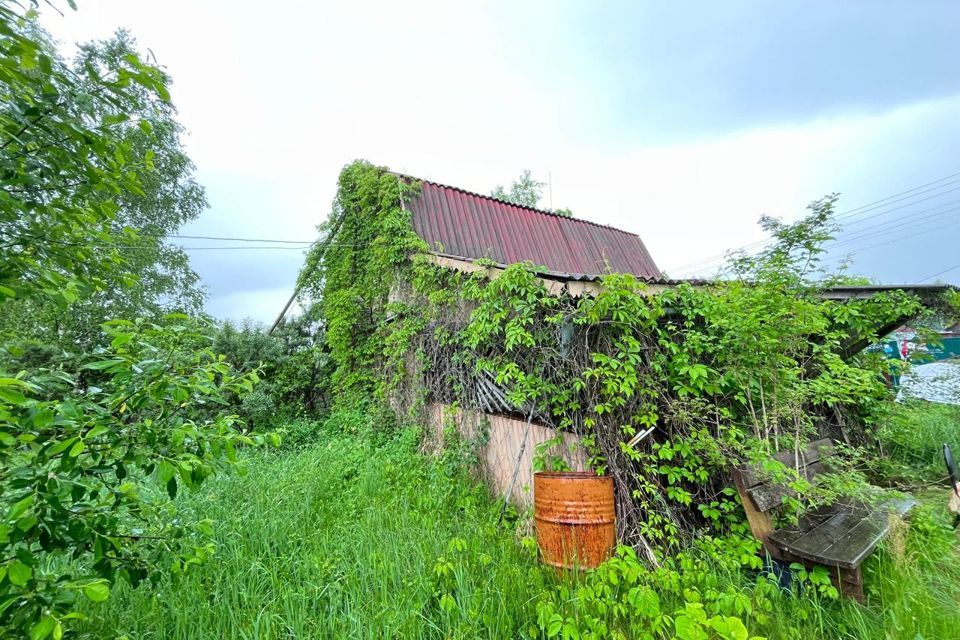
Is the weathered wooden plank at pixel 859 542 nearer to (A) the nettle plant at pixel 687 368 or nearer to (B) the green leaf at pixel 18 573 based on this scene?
(A) the nettle plant at pixel 687 368

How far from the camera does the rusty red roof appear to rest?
743cm

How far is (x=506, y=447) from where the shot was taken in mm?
4121

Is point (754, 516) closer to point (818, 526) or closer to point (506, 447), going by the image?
point (818, 526)

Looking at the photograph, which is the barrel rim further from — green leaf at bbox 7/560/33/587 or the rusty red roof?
the rusty red roof

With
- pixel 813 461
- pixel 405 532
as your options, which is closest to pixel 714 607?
pixel 813 461

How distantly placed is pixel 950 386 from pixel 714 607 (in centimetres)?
553

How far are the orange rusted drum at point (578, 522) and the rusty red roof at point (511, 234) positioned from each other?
13.8 feet

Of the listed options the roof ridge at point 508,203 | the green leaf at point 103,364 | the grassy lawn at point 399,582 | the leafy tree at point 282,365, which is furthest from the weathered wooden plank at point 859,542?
the leafy tree at point 282,365

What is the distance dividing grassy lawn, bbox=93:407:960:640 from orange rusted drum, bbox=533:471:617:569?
0.19 metres

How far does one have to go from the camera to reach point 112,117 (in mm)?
1160

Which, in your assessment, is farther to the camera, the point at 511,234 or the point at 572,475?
the point at 511,234

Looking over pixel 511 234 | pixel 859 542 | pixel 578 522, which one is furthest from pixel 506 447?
pixel 511 234

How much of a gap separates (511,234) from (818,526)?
696cm

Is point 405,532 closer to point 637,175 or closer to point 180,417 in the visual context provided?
point 180,417
